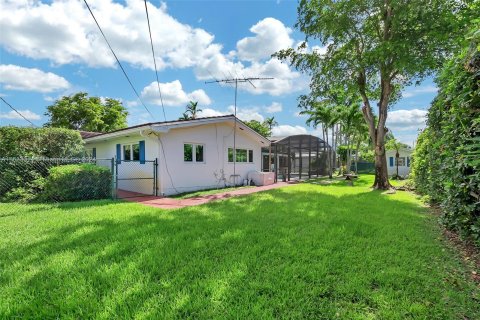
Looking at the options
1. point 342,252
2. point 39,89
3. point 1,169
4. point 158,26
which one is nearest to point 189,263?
point 342,252

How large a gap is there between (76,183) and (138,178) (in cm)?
A: 285

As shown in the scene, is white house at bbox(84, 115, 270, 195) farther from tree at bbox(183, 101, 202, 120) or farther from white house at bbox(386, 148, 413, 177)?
tree at bbox(183, 101, 202, 120)

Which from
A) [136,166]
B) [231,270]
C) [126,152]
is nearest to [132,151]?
[126,152]

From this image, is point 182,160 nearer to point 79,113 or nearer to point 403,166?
point 79,113

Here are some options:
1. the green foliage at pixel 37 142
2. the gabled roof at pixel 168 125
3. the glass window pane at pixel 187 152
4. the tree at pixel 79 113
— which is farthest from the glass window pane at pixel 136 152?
the tree at pixel 79 113

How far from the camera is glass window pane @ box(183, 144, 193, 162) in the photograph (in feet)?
38.2

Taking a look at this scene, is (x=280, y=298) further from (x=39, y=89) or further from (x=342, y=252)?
(x=39, y=89)

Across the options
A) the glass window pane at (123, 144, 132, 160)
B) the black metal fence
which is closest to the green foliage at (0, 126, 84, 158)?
the black metal fence

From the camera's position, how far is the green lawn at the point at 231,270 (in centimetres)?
239

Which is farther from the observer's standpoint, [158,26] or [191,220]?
[158,26]

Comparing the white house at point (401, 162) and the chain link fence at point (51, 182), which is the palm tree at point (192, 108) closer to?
the white house at point (401, 162)

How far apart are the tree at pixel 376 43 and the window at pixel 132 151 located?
30.1ft

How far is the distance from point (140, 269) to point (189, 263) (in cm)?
60

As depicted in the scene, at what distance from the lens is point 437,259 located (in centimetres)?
355
